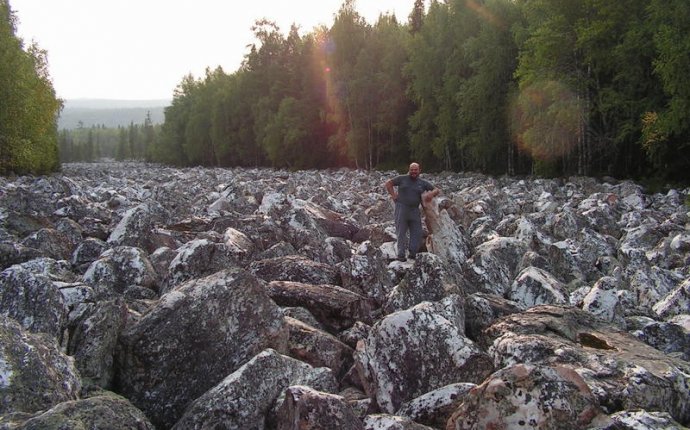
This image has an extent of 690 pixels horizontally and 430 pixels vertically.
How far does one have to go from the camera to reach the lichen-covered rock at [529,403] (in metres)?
2.86

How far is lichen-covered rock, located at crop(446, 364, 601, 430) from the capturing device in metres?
2.86

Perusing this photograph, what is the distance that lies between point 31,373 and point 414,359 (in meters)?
2.42

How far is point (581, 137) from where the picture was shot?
82.1 feet

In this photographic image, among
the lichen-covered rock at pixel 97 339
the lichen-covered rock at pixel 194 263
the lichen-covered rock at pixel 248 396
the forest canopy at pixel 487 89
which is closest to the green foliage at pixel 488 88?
the forest canopy at pixel 487 89

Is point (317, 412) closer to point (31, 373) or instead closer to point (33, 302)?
point (31, 373)

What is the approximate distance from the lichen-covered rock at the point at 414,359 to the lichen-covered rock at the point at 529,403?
903 mm

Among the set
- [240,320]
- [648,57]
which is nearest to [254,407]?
[240,320]

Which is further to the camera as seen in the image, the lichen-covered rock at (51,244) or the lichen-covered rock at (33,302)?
the lichen-covered rock at (51,244)

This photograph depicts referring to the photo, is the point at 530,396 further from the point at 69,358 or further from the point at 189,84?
the point at 189,84

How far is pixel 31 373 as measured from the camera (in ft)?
10.7

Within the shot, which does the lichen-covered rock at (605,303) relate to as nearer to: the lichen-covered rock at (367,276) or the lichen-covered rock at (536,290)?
Answer: the lichen-covered rock at (536,290)

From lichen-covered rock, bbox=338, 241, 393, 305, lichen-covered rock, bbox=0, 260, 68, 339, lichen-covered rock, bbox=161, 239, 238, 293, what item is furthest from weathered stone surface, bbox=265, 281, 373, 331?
lichen-covered rock, bbox=0, 260, 68, 339

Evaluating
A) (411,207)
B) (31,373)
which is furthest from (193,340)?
(411,207)

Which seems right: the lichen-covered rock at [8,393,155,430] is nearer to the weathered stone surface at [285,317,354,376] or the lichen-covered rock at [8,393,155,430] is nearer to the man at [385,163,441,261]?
the weathered stone surface at [285,317,354,376]
